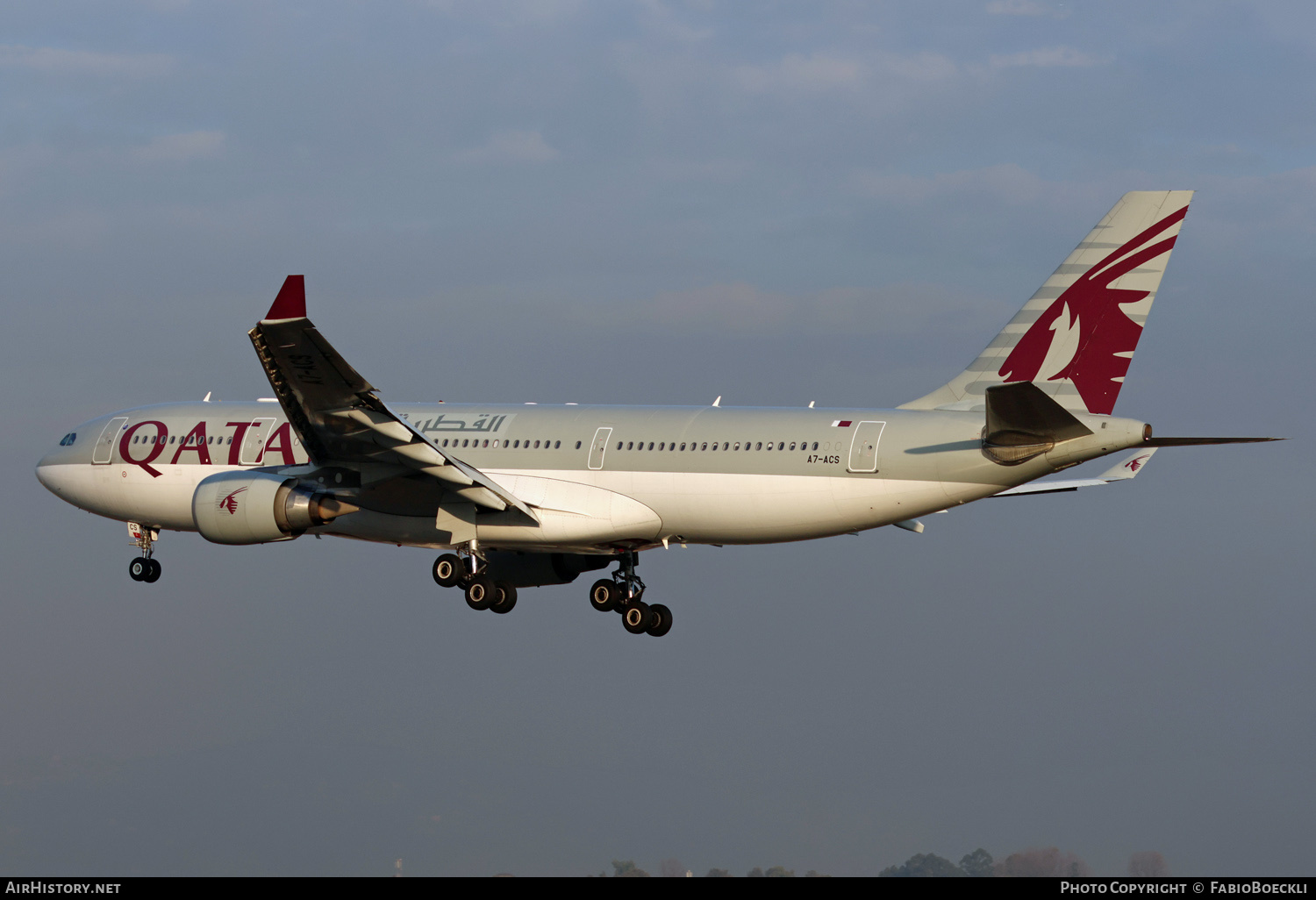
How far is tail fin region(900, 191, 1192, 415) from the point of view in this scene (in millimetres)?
33125

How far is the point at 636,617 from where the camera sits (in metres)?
39.8

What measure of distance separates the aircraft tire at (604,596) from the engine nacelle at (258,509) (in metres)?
7.46

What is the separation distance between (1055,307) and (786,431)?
6268 millimetres

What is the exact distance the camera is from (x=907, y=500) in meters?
33.5

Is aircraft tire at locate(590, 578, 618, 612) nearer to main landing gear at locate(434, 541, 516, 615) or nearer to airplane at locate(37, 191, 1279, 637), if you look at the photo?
airplane at locate(37, 191, 1279, 637)

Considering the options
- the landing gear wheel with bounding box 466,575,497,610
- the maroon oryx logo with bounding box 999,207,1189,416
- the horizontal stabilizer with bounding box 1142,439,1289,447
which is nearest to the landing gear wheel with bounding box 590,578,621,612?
the landing gear wheel with bounding box 466,575,497,610

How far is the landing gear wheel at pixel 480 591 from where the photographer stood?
3762 cm

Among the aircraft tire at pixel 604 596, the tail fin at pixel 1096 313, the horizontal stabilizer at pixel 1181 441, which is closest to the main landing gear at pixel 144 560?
the aircraft tire at pixel 604 596

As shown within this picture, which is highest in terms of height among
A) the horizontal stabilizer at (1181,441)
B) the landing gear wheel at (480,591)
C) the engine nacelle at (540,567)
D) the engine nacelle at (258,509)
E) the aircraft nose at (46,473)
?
the aircraft nose at (46,473)

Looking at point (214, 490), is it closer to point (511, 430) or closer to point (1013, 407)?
point (511, 430)

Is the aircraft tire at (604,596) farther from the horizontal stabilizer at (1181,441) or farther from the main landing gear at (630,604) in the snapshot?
the horizontal stabilizer at (1181,441)

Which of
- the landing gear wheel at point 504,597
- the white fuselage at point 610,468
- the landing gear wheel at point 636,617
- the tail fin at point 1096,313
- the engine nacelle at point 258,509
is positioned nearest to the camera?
the tail fin at point 1096,313
